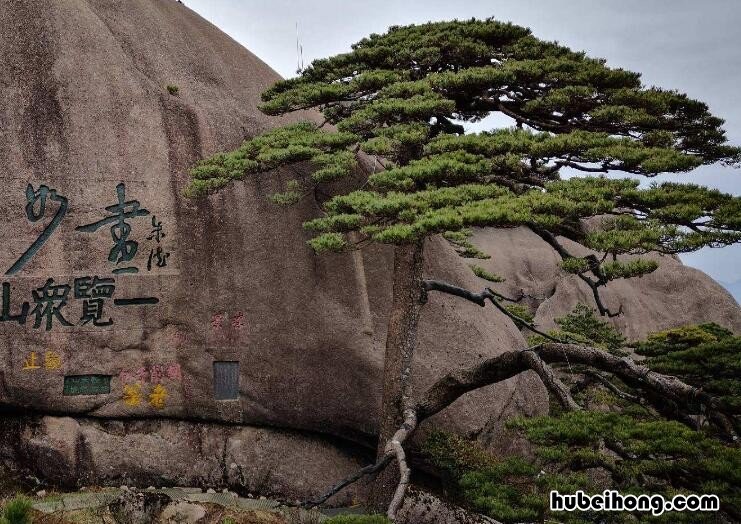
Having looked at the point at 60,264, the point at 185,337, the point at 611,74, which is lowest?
the point at 185,337

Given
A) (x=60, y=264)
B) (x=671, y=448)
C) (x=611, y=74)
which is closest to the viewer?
(x=671, y=448)

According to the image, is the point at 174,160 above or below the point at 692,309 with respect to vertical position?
above

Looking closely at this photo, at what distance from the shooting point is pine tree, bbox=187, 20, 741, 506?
6.36m

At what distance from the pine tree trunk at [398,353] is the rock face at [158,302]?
117cm

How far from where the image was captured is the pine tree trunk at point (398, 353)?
844 centimetres

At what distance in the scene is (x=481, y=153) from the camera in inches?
295

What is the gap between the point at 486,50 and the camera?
8.61 meters

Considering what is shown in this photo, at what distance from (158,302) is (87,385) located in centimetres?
145

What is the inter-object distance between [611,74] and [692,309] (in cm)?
1774

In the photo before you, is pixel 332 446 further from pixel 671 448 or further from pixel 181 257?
pixel 671 448

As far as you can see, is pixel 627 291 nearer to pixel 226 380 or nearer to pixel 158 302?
pixel 226 380

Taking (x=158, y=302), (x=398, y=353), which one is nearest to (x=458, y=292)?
(x=398, y=353)

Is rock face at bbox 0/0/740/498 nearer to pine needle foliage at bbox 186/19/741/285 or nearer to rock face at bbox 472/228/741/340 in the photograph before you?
pine needle foliage at bbox 186/19/741/285

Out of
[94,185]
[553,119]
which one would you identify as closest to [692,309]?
[553,119]
